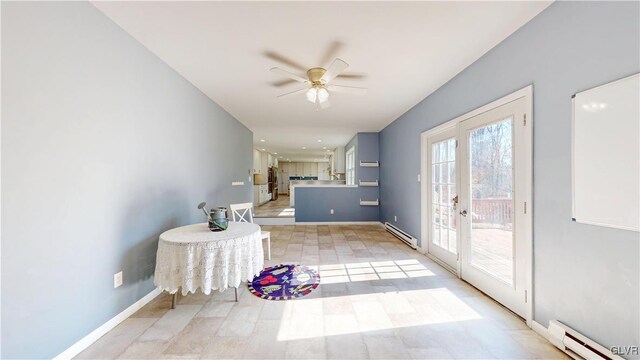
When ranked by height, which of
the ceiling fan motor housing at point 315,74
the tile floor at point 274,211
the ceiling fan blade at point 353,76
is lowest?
the tile floor at point 274,211

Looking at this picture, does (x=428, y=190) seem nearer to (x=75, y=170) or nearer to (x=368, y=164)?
(x=368, y=164)

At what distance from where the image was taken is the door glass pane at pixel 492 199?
228 centimetres

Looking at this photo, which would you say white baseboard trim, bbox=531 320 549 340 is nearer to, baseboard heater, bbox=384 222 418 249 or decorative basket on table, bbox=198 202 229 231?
baseboard heater, bbox=384 222 418 249

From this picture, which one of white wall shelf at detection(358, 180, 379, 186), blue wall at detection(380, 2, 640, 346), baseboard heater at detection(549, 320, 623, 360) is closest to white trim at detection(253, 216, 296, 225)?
white wall shelf at detection(358, 180, 379, 186)

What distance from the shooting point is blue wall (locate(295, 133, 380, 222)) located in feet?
21.9

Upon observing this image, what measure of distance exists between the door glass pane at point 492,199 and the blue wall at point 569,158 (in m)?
0.30

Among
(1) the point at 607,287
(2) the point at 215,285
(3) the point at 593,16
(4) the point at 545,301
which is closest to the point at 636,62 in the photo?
(3) the point at 593,16

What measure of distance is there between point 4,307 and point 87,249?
Answer: 51cm

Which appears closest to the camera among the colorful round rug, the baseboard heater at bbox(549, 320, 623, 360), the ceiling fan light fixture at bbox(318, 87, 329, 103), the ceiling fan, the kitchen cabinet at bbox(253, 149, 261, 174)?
the baseboard heater at bbox(549, 320, 623, 360)

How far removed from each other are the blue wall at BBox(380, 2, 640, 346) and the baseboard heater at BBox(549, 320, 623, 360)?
0.05 meters

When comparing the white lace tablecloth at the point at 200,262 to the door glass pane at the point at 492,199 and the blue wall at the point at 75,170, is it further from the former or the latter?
the door glass pane at the point at 492,199

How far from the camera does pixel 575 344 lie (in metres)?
1.62

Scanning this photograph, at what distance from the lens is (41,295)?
1.50 m

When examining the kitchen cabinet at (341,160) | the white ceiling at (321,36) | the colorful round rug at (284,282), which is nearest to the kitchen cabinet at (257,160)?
the kitchen cabinet at (341,160)
